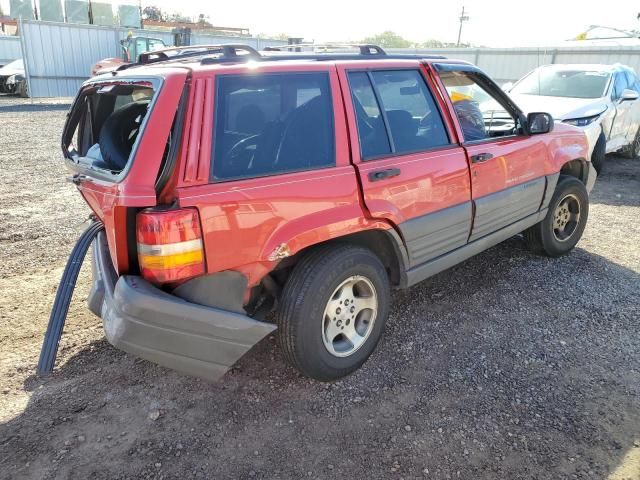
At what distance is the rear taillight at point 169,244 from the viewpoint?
7.48ft

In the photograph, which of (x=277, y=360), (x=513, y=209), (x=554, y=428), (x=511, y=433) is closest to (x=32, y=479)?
(x=277, y=360)

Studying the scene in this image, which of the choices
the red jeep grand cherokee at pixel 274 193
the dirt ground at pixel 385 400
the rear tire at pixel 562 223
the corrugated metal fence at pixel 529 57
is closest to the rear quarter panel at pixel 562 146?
the rear tire at pixel 562 223

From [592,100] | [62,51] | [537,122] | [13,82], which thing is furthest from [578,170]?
[13,82]

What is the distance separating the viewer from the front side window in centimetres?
370

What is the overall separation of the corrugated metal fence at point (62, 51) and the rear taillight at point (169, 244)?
20141 millimetres

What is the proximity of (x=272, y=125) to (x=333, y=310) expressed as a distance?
1119 millimetres

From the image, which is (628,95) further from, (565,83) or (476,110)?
(476,110)

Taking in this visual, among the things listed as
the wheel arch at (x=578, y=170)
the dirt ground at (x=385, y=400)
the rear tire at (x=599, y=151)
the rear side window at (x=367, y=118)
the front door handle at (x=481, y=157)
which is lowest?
the dirt ground at (x=385, y=400)

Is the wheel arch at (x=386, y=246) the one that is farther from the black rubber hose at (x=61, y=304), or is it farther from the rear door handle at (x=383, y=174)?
the black rubber hose at (x=61, y=304)

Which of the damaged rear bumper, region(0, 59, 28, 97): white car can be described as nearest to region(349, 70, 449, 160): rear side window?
the damaged rear bumper

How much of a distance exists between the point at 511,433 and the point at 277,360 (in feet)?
4.70

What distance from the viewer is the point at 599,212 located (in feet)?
21.4

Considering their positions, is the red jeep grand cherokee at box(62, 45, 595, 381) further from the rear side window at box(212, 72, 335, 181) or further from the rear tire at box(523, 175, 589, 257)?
the rear tire at box(523, 175, 589, 257)

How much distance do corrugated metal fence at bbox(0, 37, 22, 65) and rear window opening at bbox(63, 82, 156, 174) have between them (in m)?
25.6
